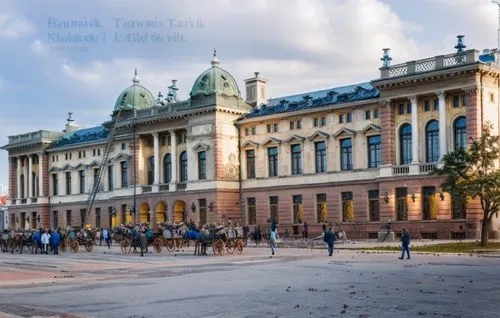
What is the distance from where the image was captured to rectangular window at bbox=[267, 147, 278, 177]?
7006cm

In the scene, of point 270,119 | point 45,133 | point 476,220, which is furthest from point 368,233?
point 45,133

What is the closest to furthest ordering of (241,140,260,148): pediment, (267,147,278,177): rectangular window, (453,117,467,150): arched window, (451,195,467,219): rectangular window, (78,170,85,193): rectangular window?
(451,195,467,219): rectangular window < (453,117,467,150): arched window < (267,147,278,177): rectangular window < (241,140,260,148): pediment < (78,170,85,193): rectangular window

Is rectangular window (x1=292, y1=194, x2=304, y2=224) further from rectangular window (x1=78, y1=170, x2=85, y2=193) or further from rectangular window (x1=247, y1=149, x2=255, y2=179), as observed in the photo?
rectangular window (x1=78, y1=170, x2=85, y2=193)

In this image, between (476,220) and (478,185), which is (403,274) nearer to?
(478,185)

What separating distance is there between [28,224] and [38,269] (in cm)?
6792

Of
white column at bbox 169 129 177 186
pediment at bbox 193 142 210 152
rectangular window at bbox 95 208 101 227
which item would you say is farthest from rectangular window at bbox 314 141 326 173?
rectangular window at bbox 95 208 101 227

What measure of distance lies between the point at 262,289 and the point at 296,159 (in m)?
47.6

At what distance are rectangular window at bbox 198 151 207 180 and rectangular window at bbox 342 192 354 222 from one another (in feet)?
51.1

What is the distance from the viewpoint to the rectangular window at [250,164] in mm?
72125

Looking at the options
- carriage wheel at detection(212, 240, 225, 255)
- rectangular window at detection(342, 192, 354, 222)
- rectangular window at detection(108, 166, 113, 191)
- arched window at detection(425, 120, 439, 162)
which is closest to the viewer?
carriage wheel at detection(212, 240, 225, 255)

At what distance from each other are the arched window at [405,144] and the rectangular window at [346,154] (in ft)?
18.5

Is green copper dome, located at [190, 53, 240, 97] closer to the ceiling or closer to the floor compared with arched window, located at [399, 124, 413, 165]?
closer to the ceiling

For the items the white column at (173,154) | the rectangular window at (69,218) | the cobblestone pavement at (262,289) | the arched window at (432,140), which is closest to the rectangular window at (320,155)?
the arched window at (432,140)

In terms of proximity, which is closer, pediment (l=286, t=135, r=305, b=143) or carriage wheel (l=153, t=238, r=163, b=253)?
carriage wheel (l=153, t=238, r=163, b=253)
